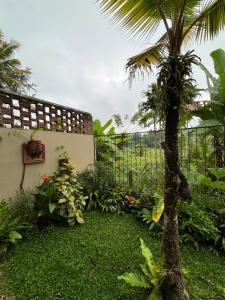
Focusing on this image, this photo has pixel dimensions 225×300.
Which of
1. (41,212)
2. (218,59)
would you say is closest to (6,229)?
(41,212)

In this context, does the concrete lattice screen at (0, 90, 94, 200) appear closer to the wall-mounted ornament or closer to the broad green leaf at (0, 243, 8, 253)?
the wall-mounted ornament

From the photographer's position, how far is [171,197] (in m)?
1.93

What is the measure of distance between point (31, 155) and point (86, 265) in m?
2.10

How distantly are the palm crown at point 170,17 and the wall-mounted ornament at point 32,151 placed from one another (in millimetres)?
2520

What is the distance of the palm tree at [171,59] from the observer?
1786mm

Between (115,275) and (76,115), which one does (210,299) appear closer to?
(115,275)

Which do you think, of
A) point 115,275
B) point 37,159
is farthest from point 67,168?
point 115,275

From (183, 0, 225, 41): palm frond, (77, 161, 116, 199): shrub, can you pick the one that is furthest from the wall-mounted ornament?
(183, 0, 225, 41): palm frond

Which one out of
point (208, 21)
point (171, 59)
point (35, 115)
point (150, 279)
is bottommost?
point (150, 279)

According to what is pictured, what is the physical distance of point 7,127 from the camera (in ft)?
10.9

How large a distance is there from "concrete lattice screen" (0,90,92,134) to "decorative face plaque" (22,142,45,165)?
39 centimetres

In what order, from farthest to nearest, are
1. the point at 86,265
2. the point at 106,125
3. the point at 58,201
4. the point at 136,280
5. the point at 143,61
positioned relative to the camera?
1. the point at 106,125
2. the point at 58,201
3. the point at 86,265
4. the point at 143,61
5. the point at 136,280

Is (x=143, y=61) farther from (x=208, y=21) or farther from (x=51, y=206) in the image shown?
(x=51, y=206)

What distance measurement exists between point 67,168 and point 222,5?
141 inches
